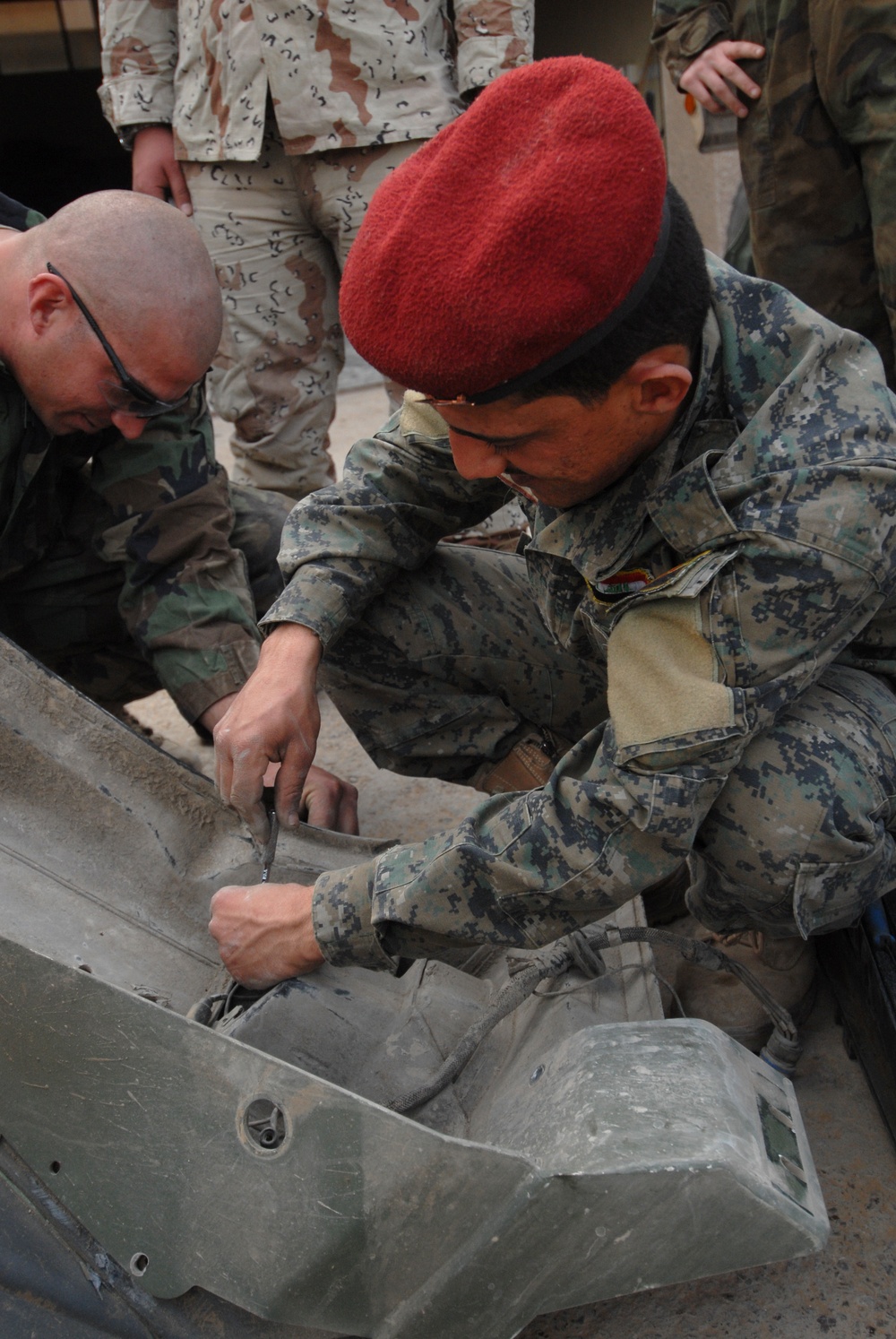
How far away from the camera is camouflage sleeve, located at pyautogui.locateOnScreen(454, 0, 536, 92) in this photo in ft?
8.27

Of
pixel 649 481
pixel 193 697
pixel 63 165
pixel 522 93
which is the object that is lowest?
pixel 63 165

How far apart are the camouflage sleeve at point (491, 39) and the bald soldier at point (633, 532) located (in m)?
1.40

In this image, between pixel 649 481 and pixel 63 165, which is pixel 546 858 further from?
pixel 63 165

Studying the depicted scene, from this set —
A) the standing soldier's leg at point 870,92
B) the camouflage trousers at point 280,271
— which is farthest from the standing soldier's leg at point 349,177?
the standing soldier's leg at point 870,92

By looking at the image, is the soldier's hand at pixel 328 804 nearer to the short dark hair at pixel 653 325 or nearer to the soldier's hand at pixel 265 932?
the soldier's hand at pixel 265 932

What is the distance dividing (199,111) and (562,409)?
6.16ft

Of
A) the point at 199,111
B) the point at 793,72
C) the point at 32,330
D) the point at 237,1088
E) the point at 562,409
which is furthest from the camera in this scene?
the point at 199,111

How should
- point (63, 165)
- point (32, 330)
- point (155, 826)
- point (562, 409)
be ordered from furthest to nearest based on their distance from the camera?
point (63, 165) → point (32, 330) → point (155, 826) → point (562, 409)

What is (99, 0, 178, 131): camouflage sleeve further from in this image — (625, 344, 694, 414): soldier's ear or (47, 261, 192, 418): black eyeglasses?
(625, 344, 694, 414): soldier's ear

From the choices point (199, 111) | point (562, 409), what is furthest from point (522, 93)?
point (199, 111)

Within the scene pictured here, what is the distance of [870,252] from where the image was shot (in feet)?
8.36

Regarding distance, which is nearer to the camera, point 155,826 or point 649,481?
point 649,481

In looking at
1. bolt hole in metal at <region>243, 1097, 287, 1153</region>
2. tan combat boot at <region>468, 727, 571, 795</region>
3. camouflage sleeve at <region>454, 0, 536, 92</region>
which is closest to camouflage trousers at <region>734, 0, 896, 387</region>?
camouflage sleeve at <region>454, 0, 536, 92</region>

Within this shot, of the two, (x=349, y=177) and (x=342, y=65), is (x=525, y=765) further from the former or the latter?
(x=342, y=65)
